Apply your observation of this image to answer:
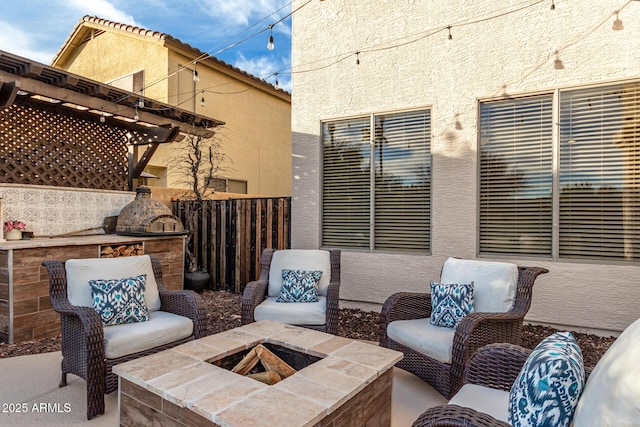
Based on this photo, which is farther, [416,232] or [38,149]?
[38,149]

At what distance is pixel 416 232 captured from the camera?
4.95 m

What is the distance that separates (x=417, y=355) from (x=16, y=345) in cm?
394

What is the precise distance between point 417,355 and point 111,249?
4081 millimetres

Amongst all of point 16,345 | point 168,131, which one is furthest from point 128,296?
point 168,131

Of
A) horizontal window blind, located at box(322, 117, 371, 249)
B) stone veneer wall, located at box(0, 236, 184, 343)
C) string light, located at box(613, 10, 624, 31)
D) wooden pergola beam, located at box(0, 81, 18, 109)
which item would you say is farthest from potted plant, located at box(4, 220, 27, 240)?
string light, located at box(613, 10, 624, 31)

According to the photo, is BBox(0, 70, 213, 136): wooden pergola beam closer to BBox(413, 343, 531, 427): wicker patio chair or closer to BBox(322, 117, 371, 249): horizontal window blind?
BBox(322, 117, 371, 249): horizontal window blind

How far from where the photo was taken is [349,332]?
4312 mm

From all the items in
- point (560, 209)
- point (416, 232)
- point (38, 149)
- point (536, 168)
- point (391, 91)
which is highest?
point (391, 91)

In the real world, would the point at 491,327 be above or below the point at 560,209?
below

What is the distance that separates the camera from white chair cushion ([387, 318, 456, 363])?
2676 mm

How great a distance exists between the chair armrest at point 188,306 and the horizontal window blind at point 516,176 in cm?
332

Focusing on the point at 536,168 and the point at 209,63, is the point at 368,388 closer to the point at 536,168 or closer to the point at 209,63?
the point at 536,168

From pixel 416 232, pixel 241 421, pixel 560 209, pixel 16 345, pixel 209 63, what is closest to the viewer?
pixel 241 421

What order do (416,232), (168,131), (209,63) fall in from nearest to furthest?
(416,232)
(168,131)
(209,63)
